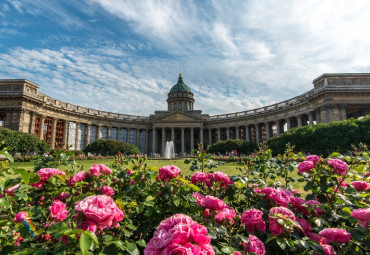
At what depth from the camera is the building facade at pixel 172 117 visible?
3244 centimetres

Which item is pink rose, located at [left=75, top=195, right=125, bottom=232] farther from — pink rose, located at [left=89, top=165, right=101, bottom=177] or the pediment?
the pediment

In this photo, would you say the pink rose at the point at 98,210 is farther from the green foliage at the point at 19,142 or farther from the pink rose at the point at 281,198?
the green foliage at the point at 19,142

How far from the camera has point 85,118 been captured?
50.3m

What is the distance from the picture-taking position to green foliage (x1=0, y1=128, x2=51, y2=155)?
24516mm

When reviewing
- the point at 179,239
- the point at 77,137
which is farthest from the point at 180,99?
the point at 179,239

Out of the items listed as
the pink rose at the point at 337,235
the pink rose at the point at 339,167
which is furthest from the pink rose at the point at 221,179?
the pink rose at the point at 339,167

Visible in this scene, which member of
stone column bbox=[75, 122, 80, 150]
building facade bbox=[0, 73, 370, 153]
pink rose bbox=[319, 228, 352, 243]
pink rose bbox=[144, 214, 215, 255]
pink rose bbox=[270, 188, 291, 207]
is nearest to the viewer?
pink rose bbox=[144, 214, 215, 255]

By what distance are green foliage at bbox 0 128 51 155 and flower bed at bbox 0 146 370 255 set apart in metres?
27.5

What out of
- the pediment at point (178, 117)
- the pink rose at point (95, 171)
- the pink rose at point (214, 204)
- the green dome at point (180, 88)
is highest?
the green dome at point (180, 88)

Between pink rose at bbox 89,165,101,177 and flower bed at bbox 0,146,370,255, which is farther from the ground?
pink rose at bbox 89,165,101,177

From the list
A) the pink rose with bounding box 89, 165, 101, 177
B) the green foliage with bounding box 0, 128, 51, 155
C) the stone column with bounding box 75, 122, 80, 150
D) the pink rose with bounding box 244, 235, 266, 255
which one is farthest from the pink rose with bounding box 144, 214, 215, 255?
the stone column with bounding box 75, 122, 80, 150

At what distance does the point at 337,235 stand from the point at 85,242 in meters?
2.41

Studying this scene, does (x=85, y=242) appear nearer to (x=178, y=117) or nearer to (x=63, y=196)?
(x=63, y=196)

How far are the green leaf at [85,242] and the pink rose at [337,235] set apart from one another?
2.29 meters
